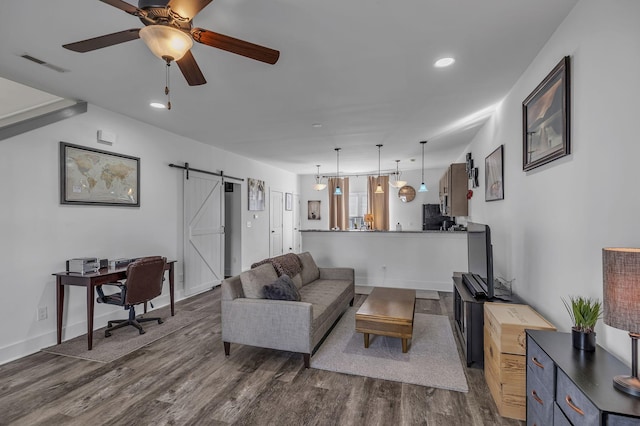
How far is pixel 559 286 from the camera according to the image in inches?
84.7

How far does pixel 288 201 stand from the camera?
9.34 m

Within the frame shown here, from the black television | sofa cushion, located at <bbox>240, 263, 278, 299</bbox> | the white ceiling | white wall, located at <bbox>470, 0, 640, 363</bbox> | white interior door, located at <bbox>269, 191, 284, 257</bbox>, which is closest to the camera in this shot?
white wall, located at <bbox>470, 0, 640, 363</bbox>

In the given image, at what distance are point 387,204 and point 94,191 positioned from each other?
736cm

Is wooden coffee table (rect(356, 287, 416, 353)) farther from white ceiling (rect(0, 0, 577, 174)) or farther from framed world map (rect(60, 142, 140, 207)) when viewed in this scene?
framed world map (rect(60, 142, 140, 207))

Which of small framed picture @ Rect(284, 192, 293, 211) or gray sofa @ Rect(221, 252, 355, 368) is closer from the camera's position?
gray sofa @ Rect(221, 252, 355, 368)

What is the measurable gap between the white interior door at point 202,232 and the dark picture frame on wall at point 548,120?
187 inches

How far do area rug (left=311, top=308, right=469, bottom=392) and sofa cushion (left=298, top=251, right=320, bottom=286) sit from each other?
82 centimetres

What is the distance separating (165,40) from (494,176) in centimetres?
378

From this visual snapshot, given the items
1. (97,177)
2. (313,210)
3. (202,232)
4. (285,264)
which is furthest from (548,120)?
(313,210)

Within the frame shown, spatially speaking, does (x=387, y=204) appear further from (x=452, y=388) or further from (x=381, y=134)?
(x=452, y=388)

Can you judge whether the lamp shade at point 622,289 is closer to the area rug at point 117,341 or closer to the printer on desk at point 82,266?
the area rug at point 117,341

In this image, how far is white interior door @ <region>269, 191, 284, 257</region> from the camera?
27.0 feet

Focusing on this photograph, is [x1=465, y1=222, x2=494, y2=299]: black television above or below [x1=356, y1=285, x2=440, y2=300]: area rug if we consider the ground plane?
above

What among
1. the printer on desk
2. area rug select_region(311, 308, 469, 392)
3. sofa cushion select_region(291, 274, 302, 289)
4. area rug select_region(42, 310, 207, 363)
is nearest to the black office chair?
area rug select_region(42, 310, 207, 363)
